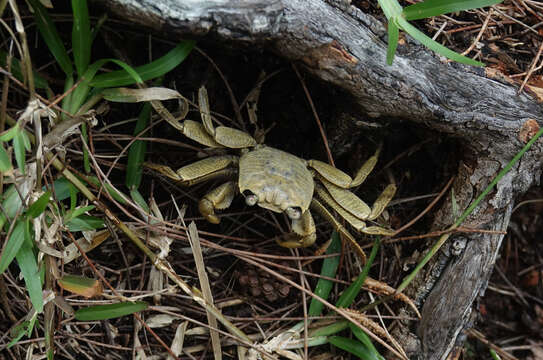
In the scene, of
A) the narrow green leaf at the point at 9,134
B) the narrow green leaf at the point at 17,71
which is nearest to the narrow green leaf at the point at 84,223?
the narrow green leaf at the point at 9,134

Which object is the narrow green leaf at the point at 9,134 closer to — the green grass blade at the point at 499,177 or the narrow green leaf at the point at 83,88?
the narrow green leaf at the point at 83,88

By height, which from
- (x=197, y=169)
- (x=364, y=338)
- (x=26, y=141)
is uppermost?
(x=26, y=141)

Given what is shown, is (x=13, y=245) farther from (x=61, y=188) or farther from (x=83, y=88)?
(x=83, y=88)

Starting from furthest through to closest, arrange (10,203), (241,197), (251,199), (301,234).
Answer: 1. (241,197)
2. (301,234)
3. (251,199)
4. (10,203)

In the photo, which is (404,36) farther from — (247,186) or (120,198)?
(120,198)

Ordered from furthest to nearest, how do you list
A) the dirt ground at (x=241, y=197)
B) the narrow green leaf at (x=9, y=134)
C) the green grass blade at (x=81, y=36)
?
the dirt ground at (x=241, y=197)
the green grass blade at (x=81, y=36)
the narrow green leaf at (x=9, y=134)

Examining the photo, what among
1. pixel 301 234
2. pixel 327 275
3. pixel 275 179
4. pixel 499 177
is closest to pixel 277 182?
pixel 275 179

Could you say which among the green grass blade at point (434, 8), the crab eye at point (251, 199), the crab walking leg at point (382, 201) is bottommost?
the crab eye at point (251, 199)
